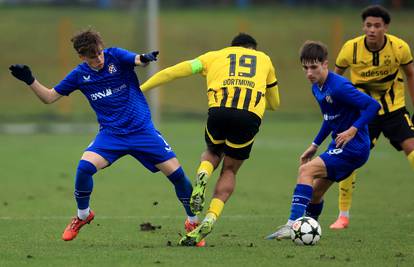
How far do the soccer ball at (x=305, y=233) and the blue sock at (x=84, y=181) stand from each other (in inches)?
76.4

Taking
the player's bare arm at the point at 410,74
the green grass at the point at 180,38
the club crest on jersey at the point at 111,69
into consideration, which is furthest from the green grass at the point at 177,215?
the green grass at the point at 180,38

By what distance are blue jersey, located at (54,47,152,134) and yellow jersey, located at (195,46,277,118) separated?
2.26ft

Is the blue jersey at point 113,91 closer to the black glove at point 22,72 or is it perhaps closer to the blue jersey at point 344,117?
the black glove at point 22,72

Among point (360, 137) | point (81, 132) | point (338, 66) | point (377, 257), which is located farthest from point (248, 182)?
point (81, 132)

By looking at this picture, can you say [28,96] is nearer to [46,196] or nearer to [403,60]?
[46,196]

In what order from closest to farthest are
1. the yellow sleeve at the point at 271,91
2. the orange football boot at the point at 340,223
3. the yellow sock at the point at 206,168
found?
the yellow sock at the point at 206,168 < the yellow sleeve at the point at 271,91 < the orange football boot at the point at 340,223

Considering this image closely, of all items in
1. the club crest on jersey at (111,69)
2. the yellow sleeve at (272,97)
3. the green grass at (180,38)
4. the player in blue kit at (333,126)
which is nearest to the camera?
the player in blue kit at (333,126)

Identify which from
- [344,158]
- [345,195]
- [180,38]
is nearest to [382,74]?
[345,195]

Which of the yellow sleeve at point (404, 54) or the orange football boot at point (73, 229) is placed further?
the yellow sleeve at point (404, 54)

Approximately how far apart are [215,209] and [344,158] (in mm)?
1378

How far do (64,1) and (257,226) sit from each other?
983 inches

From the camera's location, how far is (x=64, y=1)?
33.9 meters

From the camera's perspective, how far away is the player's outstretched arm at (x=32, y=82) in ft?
29.2

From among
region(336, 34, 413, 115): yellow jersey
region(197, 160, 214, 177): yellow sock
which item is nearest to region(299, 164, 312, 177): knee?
region(197, 160, 214, 177): yellow sock
